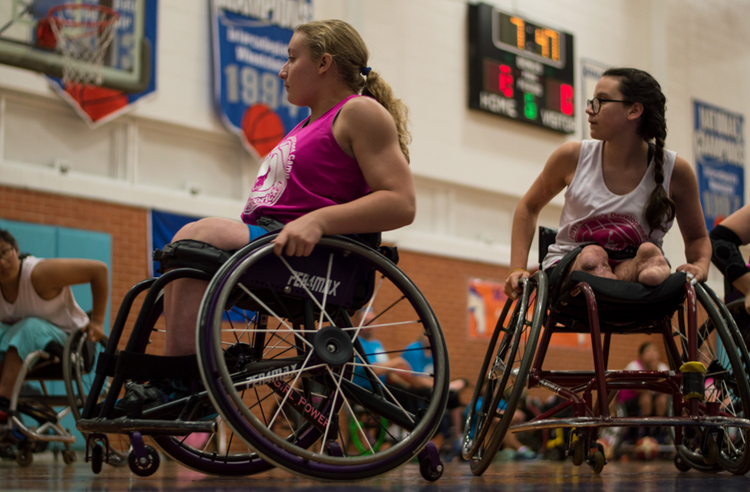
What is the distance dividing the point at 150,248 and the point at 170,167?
3.17 feet

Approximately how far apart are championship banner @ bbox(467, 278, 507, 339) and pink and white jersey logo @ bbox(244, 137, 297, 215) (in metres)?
8.17

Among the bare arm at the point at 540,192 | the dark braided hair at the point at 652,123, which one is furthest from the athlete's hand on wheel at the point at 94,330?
the dark braided hair at the point at 652,123

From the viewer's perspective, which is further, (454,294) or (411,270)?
(454,294)

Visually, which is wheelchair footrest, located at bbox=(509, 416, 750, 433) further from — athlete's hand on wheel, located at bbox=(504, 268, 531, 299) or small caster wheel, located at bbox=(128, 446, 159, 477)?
small caster wheel, located at bbox=(128, 446, 159, 477)

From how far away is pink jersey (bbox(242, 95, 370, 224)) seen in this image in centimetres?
212

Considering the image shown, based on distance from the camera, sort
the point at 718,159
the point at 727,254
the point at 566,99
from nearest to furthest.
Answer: the point at 727,254 < the point at 566,99 < the point at 718,159

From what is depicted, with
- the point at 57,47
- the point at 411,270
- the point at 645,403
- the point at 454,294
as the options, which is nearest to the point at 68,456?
the point at 57,47

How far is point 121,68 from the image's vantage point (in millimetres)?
7723

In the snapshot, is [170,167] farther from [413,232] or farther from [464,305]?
[464,305]

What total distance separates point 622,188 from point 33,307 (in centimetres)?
320

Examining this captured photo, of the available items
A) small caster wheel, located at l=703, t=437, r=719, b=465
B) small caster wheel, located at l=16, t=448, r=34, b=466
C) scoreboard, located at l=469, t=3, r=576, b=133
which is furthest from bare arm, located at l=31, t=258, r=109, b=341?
scoreboard, located at l=469, t=3, r=576, b=133

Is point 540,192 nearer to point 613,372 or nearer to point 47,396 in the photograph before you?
point 613,372

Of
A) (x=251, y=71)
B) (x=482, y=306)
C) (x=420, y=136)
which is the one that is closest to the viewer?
(x=251, y=71)

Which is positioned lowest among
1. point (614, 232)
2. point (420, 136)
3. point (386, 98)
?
point (614, 232)
